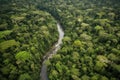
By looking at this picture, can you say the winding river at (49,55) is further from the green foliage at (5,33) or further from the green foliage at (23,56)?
the green foliage at (5,33)

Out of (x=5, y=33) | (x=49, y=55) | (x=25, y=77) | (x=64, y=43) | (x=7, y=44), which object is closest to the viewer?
(x=25, y=77)

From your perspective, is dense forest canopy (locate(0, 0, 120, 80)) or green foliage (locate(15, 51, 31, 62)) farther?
green foliage (locate(15, 51, 31, 62))

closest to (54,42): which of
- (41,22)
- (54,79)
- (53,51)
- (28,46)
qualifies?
(53,51)

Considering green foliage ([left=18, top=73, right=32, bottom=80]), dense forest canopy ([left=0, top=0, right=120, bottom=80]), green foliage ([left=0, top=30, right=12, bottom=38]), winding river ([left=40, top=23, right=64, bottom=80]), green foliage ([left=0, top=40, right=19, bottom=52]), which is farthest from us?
green foliage ([left=0, top=30, right=12, bottom=38])

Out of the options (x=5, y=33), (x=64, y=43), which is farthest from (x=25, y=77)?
(x=64, y=43)

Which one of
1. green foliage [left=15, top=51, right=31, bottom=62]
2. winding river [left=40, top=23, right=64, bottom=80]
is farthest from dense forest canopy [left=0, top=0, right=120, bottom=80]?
winding river [left=40, top=23, right=64, bottom=80]

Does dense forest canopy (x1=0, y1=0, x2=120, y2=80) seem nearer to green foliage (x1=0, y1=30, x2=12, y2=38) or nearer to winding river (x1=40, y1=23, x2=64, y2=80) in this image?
green foliage (x1=0, y1=30, x2=12, y2=38)

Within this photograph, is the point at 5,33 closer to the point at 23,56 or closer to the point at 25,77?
the point at 23,56

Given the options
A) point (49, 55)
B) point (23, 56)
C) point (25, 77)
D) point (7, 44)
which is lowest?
point (49, 55)

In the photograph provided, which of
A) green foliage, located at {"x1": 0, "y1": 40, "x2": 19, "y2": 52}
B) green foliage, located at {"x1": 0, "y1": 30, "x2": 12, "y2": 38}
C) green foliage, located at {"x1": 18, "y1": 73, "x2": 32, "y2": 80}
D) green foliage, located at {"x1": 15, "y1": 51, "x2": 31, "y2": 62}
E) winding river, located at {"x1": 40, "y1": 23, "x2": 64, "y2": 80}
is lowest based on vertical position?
winding river, located at {"x1": 40, "y1": 23, "x2": 64, "y2": 80}

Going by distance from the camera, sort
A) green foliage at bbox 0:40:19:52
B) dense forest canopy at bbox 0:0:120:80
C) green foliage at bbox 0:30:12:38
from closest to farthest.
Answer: dense forest canopy at bbox 0:0:120:80, green foliage at bbox 0:40:19:52, green foliage at bbox 0:30:12:38
